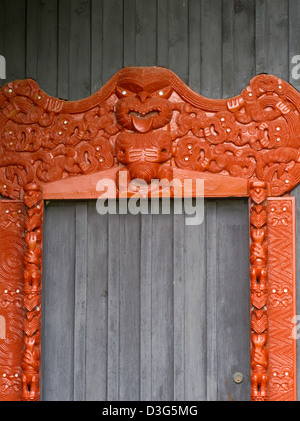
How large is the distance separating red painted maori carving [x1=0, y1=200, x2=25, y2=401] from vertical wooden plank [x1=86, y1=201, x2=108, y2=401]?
320 mm

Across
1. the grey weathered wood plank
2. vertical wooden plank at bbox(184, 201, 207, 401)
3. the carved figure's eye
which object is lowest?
vertical wooden plank at bbox(184, 201, 207, 401)

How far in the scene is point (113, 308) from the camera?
2889mm

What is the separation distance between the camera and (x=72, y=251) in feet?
9.64

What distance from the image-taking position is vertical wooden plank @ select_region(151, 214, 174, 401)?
2.85 meters

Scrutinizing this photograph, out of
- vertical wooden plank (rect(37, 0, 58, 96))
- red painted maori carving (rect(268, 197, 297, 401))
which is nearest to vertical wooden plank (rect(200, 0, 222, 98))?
red painted maori carving (rect(268, 197, 297, 401))

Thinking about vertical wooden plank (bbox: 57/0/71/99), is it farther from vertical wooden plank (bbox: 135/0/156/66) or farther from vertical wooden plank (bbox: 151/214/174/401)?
vertical wooden plank (bbox: 151/214/174/401)

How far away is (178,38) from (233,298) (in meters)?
1.26

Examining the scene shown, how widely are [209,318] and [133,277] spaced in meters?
0.40

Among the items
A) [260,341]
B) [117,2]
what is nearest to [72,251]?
[260,341]

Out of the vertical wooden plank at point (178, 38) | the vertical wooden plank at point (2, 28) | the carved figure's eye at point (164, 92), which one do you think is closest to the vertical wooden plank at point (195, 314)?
the carved figure's eye at point (164, 92)

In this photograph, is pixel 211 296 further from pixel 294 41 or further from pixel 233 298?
pixel 294 41

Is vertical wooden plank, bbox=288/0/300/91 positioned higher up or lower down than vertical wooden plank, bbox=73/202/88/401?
higher up
